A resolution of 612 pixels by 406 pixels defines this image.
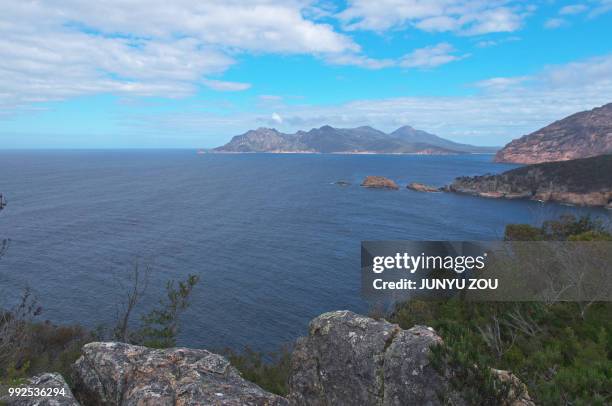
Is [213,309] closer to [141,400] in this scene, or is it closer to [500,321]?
[500,321]

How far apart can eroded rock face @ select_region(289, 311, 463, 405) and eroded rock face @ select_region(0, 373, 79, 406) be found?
635cm

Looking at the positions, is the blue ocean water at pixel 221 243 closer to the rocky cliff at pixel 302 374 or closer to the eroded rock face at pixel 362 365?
the rocky cliff at pixel 302 374

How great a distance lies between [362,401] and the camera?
10773 mm

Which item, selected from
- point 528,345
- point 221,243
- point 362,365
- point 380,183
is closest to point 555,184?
point 380,183

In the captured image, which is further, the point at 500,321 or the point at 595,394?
the point at 500,321

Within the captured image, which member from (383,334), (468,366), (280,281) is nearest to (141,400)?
(383,334)

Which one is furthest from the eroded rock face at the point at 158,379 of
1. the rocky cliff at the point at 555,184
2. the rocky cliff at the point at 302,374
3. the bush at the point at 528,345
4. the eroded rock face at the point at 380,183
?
the eroded rock face at the point at 380,183

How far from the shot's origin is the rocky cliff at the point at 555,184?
12200 cm

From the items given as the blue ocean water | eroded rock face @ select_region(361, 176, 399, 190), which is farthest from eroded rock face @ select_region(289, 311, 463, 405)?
eroded rock face @ select_region(361, 176, 399, 190)

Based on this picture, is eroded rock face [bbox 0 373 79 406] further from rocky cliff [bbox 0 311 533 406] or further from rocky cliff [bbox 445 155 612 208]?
rocky cliff [bbox 445 155 612 208]

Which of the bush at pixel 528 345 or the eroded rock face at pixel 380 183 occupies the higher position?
the bush at pixel 528 345

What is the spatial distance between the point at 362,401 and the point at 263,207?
10159cm

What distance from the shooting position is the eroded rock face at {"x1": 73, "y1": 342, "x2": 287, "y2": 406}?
10625 mm

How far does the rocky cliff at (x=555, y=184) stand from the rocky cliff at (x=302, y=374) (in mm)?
132844
